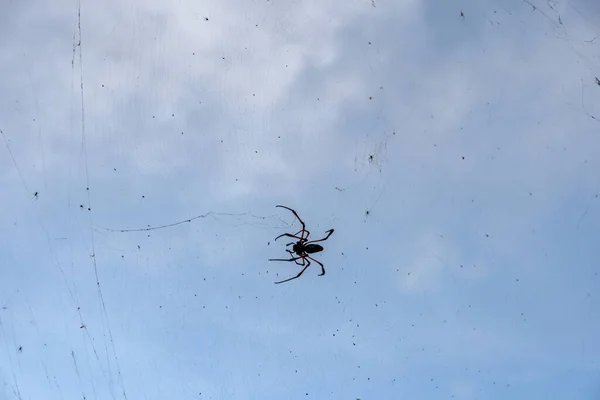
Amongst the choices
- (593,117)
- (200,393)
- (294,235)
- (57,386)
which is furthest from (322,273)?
(593,117)

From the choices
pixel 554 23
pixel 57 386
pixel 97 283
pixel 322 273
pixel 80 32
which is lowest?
pixel 57 386

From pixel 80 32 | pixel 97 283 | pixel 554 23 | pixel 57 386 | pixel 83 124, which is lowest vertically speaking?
pixel 57 386

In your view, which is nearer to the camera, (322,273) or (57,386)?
(57,386)

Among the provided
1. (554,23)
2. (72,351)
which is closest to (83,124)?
(72,351)

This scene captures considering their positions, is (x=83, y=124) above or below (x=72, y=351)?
above

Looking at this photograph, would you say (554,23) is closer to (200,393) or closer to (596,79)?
(596,79)

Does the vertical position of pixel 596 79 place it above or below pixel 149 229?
above

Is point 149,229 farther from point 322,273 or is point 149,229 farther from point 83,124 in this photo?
point 322,273
